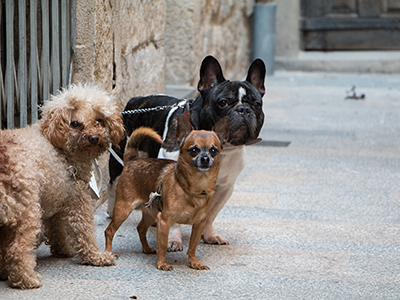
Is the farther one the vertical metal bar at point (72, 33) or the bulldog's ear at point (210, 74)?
the vertical metal bar at point (72, 33)

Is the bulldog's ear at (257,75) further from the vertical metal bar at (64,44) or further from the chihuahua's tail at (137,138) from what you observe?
the vertical metal bar at (64,44)

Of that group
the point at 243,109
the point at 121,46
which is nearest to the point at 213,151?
the point at 243,109

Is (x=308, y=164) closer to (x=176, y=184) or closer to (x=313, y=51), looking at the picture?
(x=176, y=184)

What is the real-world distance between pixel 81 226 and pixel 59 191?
27cm

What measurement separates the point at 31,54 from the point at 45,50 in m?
0.11

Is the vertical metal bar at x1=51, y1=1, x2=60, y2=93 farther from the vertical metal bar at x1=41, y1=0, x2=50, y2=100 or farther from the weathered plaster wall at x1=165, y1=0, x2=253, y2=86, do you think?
the weathered plaster wall at x1=165, y1=0, x2=253, y2=86

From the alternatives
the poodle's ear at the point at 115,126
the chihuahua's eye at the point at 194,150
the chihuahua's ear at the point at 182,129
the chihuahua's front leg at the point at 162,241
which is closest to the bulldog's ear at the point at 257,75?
the chihuahua's ear at the point at 182,129

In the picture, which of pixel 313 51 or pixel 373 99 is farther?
pixel 313 51

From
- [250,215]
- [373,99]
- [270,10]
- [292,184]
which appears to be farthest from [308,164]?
[270,10]

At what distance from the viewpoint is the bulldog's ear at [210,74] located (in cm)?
398

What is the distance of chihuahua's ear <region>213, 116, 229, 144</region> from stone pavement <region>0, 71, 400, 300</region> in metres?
0.80

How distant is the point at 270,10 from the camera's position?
1273 cm

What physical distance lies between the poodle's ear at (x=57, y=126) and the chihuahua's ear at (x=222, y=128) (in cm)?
84

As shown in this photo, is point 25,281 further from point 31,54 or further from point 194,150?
point 31,54
